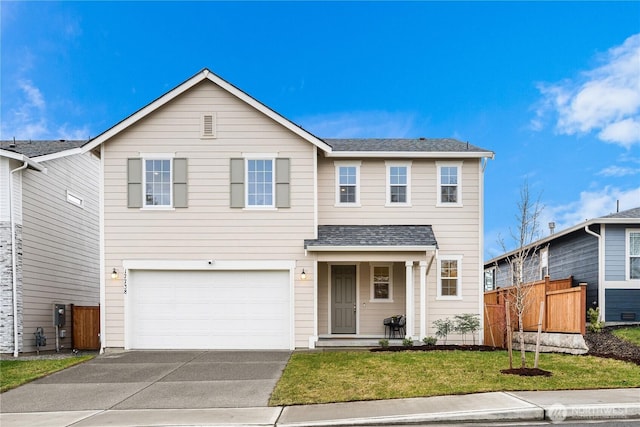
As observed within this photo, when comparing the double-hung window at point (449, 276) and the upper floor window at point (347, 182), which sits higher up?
the upper floor window at point (347, 182)

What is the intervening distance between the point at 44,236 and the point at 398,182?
11.3 meters

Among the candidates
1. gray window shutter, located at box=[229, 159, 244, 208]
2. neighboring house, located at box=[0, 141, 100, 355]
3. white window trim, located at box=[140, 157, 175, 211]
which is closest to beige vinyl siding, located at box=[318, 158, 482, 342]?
gray window shutter, located at box=[229, 159, 244, 208]

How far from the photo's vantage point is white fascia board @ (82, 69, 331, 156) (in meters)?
15.6

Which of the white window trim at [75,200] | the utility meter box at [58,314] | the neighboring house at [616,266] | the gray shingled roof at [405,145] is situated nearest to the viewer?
the utility meter box at [58,314]

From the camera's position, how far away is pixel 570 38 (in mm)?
23141

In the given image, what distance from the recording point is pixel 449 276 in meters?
16.7

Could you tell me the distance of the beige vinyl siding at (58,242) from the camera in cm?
1614

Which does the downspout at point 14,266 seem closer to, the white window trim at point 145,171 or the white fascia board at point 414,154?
the white window trim at point 145,171

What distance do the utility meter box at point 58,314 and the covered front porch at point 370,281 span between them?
817 centimetres

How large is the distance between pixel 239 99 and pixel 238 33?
8473mm

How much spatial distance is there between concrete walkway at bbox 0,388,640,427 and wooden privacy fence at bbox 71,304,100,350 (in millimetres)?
9053

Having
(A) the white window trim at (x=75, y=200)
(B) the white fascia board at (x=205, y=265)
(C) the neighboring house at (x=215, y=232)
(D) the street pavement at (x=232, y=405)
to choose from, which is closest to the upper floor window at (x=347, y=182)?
(C) the neighboring house at (x=215, y=232)

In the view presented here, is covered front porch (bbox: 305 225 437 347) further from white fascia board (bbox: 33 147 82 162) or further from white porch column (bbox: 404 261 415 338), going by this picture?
white fascia board (bbox: 33 147 82 162)

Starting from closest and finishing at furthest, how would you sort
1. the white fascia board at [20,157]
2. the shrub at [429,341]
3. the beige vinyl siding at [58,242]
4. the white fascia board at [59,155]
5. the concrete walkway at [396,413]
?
the concrete walkway at [396,413] < the white fascia board at [20,157] < the shrub at [429,341] < the beige vinyl siding at [58,242] < the white fascia board at [59,155]
